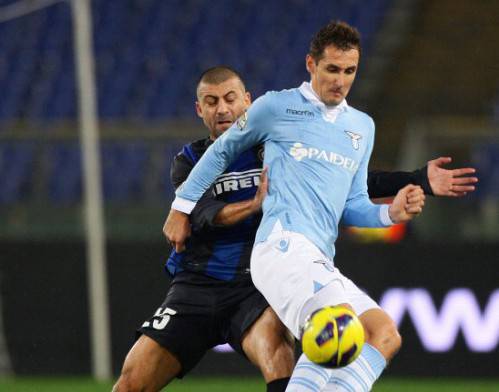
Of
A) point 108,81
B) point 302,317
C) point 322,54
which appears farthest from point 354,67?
point 108,81

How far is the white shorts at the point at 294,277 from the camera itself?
17.7 ft

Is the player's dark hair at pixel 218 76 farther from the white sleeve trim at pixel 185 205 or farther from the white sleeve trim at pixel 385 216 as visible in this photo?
the white sleeve trim at pixel 385 216

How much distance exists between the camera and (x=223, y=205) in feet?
20.0

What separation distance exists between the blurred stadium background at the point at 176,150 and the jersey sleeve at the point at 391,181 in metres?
4.27

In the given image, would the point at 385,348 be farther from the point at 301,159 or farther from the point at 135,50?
the point at 135,50

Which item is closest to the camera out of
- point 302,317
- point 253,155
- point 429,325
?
point 302,317

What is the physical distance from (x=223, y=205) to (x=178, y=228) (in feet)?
0.83

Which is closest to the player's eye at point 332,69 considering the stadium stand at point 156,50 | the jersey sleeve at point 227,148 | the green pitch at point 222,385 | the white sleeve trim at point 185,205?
the jersey sleeve at point 227,148

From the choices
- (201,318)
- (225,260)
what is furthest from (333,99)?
(201,318)

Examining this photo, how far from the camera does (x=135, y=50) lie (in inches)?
653

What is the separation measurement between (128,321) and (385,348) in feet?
20.6

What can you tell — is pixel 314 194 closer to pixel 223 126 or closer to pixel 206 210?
pixel 206 210

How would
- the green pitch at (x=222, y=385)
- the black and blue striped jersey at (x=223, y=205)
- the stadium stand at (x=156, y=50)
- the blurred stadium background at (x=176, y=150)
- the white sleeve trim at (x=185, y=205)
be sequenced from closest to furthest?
the white sleeve trim at (x=185, y=205) → the black and blue striped jersey at (x=223, y=205) → the green pitch at (x=222, y=385) → the blurred stadium background at (x=176, y=150) → the stadium stand at (x=156, y=50)

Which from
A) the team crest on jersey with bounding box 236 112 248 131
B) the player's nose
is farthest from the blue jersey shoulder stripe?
the team crest on jersey with bounding box 236 112 248 131
